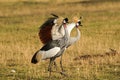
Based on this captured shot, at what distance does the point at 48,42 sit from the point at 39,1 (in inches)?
1464

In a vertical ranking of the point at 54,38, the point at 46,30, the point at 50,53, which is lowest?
the point at 50,53

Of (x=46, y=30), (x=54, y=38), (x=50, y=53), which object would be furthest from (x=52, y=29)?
(x=50, y=53)

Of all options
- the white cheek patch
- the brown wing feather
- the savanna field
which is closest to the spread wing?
the brown wing feather

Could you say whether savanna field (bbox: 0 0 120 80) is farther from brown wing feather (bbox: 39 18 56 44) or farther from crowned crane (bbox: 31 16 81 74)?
brown wing feather (bbox: 39 18 56 44)

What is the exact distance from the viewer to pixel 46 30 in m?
9.70

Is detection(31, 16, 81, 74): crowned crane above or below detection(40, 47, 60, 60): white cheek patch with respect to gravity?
above

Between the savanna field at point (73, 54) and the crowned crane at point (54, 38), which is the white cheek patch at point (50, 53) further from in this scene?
the savanna field at point (73, 54)

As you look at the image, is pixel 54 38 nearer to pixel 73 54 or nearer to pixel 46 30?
pixel 46 30

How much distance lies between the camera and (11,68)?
12.1 metres

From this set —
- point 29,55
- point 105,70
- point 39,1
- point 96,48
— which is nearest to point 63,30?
point 105,70

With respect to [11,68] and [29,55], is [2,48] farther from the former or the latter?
[11,68]

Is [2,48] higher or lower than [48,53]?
higher

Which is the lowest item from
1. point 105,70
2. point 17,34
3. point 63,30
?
point 105,70

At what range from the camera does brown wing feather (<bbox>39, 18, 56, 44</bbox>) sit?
380 inches
